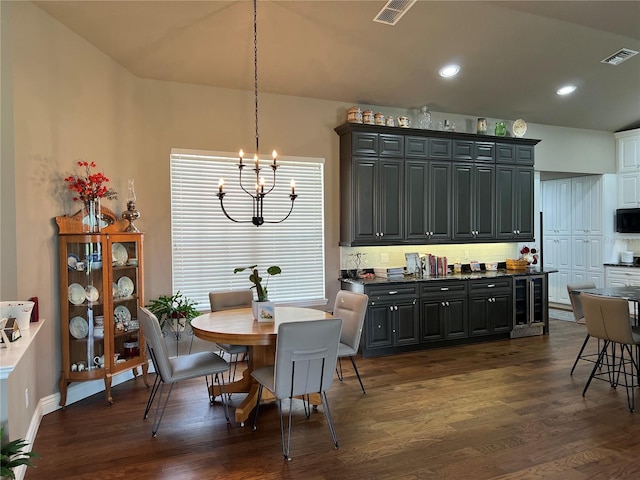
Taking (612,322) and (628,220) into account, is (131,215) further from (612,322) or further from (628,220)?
(628,220)

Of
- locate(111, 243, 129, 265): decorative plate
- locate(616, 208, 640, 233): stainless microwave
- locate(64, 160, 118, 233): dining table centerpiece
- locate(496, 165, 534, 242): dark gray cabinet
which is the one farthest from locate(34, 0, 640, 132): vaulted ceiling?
locate(616, 208, 640, 233): stainless microwave

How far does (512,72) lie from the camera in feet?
17.5

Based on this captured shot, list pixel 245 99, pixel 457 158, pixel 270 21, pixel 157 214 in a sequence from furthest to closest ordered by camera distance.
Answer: pixel 457 158
pixel 245 99
pixel 157 214
pixel 270 21

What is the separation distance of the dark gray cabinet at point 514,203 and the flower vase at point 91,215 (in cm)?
500

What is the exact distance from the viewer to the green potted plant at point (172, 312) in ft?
15.0

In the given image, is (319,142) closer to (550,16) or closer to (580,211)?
(550,16)

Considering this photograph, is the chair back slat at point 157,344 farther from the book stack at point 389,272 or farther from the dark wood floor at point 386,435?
the book stack at point 389,272

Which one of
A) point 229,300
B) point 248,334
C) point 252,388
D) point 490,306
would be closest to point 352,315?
point 252,388

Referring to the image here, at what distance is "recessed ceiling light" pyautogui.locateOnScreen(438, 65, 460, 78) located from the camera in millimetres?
5055

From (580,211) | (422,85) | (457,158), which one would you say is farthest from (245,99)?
(580,211)

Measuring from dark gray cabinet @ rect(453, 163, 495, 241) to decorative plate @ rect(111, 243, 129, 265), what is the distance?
402 cm

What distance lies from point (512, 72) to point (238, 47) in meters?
3.27

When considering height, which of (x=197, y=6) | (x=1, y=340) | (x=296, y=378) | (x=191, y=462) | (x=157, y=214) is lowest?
(x=191, y=462)

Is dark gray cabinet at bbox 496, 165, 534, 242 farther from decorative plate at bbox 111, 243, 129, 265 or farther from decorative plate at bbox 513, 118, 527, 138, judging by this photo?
decorative plate at bbox 111, 243, 129, 265
